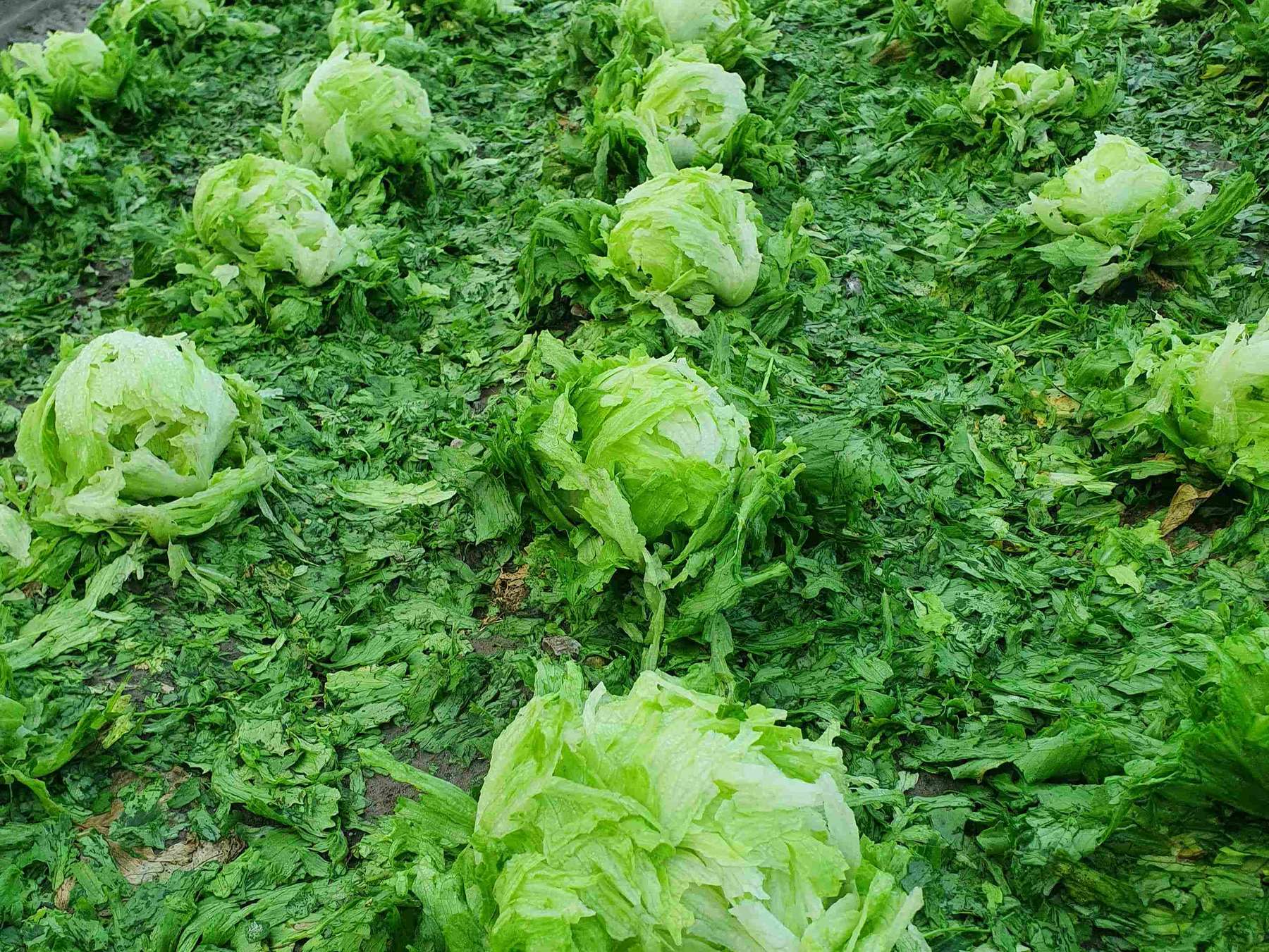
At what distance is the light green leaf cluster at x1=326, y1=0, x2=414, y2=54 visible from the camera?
723 centimetres

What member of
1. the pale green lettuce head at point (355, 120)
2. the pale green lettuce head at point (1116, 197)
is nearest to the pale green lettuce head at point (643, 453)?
the pale green lettuce head at point (1116, 197)

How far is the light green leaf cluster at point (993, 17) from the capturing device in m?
6.48

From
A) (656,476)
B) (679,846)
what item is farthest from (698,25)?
(679,846)

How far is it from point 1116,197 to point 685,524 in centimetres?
297

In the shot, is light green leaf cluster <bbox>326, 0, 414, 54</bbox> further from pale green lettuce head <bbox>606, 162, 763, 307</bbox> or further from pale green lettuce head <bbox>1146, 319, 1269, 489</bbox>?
pale green lettuce head <bbox>1146, 319, 1269, 489</bbox>

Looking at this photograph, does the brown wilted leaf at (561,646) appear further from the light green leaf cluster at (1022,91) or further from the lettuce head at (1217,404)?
the light green leaf cluster at (1022,91)

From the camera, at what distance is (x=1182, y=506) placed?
411cm

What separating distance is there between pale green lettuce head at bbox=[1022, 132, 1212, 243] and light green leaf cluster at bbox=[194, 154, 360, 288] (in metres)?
3.76

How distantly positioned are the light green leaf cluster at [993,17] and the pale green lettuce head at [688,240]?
8.69 feet

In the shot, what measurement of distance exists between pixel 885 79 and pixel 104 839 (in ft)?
21.1

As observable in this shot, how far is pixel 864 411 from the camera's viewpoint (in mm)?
4758

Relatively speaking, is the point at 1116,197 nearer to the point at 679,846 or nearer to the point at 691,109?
the point at 691,109

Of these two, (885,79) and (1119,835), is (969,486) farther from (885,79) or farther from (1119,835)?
(885,79)

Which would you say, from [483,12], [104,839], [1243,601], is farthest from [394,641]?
[483,12]
